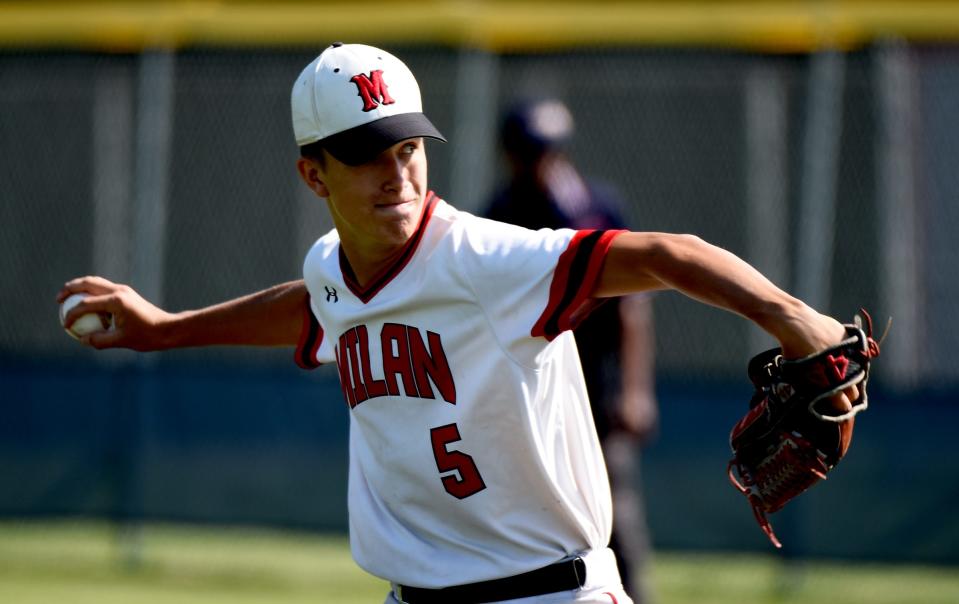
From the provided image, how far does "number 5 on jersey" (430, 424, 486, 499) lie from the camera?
3758 mm

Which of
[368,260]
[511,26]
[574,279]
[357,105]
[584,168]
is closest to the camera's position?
[574,279]

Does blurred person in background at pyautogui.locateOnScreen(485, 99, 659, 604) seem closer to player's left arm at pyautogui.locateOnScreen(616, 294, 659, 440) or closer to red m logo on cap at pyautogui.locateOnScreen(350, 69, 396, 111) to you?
player's left arm at pyautogui.locateOnScreen(616, 294, 659, 440)

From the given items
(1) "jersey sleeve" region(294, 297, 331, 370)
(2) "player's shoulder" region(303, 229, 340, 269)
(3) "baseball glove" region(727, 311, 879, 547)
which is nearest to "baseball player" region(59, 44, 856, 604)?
(2) "player's shoulder" region(303, 229, 340, 269)

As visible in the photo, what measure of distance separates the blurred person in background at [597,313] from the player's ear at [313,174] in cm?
236

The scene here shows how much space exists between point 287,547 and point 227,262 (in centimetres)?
209

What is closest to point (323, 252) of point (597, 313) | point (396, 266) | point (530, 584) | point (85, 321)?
point (396, 266)

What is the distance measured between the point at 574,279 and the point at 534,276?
0.39ft

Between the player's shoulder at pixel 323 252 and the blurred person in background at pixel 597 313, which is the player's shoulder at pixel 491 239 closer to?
the player's shoulder at pixel 323 252

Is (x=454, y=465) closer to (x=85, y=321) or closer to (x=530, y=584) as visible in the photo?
(x=530, y=584)

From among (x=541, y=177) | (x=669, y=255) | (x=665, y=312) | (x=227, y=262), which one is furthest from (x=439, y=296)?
(x=227, y=262)

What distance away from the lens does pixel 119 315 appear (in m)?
4.53

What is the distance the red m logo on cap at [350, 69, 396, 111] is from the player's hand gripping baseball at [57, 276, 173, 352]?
1.12m

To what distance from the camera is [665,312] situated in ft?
32.6

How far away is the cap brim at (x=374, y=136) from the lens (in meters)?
3.79
